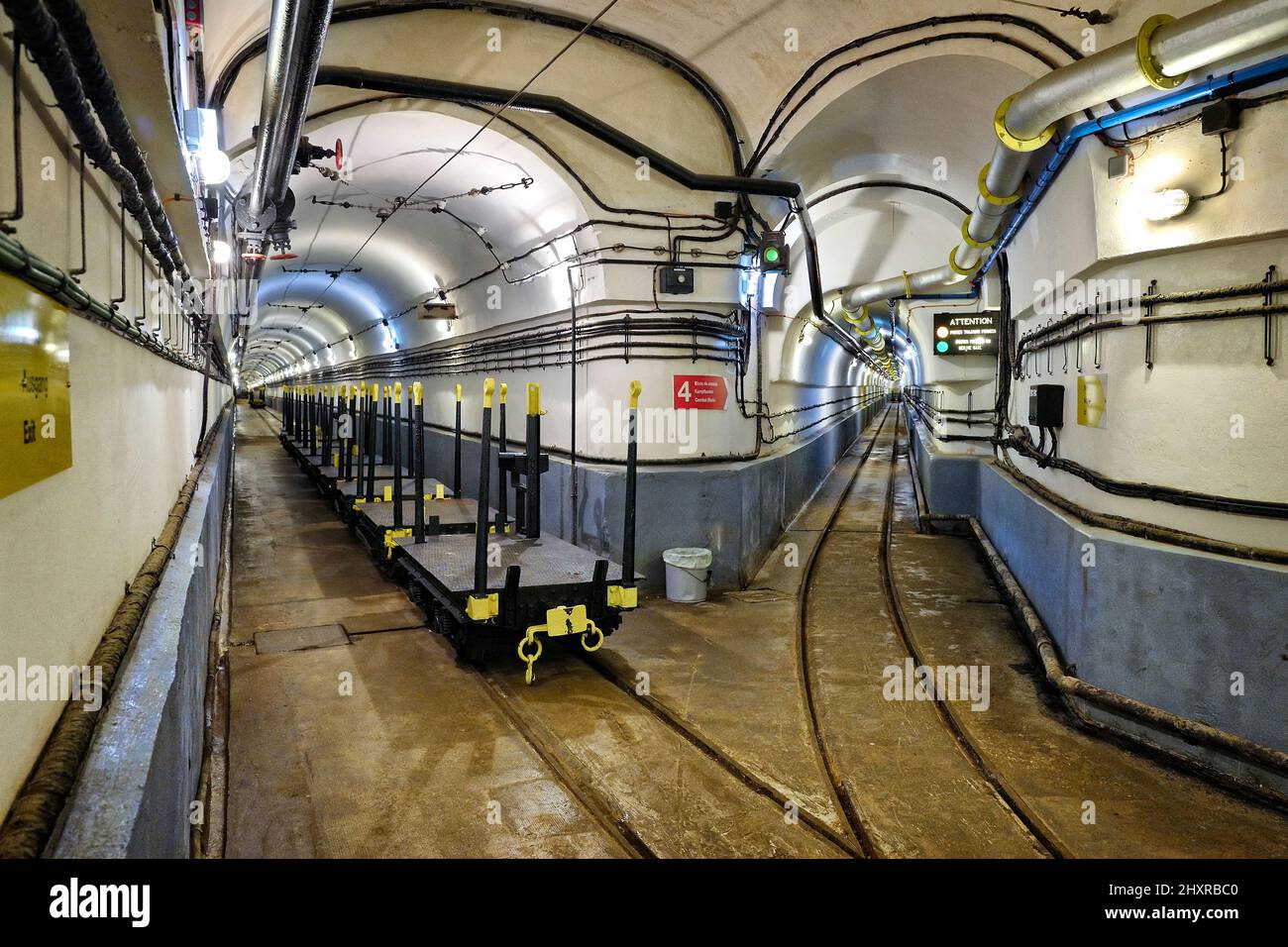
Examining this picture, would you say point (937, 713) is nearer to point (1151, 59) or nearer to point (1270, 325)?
point (1270, 325)

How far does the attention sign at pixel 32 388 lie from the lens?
172 cm

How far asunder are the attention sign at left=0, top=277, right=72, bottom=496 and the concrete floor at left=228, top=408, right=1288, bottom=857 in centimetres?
287

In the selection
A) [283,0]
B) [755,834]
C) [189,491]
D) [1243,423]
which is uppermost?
[283,0]

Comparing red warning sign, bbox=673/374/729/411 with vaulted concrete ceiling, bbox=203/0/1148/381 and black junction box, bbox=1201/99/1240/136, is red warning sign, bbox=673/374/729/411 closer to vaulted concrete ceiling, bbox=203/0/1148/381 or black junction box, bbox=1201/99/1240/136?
vaulted concrete ceiling, bbox=203/0/1148/381

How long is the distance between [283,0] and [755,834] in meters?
5.01

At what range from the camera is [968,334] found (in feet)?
45.3

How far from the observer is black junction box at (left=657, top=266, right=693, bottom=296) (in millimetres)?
9703

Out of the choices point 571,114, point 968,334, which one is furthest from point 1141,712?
point 968,334

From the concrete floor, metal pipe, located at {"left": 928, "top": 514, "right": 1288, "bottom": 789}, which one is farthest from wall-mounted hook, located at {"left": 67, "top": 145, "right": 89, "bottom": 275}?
metal pipe, located at {"left": 928, "top": 514, "right": 1288, "bottom": 789}

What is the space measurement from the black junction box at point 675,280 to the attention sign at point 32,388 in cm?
781

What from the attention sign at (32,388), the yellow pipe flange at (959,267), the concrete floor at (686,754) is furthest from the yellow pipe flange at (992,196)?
the attention sign at (32,388)

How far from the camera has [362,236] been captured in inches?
577

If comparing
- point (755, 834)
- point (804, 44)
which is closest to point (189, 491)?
point (755, 834)
